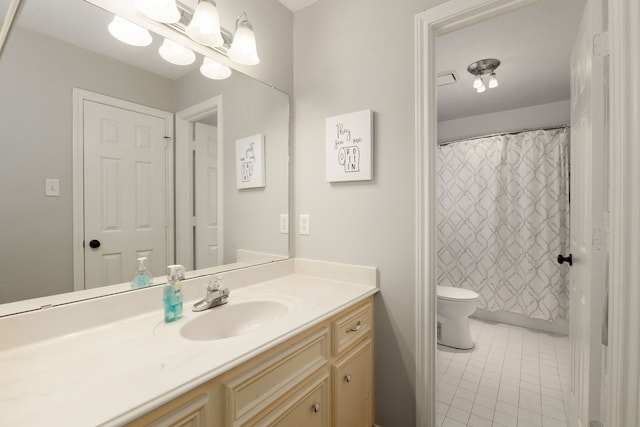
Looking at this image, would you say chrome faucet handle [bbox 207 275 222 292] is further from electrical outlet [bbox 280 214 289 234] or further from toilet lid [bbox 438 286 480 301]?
toilet lid [bbox 438 286 480 301]

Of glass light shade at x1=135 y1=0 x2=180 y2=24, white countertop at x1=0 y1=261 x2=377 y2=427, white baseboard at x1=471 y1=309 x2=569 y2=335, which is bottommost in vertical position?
white baseboard at x1=471 y1=309 x2=569 y2=335

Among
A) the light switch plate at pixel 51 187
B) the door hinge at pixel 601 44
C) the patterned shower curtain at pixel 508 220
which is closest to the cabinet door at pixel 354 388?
the light switch plate at pixel 51 187

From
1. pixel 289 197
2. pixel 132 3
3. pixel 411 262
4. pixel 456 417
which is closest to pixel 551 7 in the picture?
pixel 411 262

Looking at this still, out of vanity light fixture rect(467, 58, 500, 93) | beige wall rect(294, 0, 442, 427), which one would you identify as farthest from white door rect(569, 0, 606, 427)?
vanity light fixture rect(467, 58, 500, 93)

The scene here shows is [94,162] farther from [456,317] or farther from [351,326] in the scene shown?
[456,317]

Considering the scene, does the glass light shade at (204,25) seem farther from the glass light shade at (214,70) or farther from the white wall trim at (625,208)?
the white wall trim at (625,208)

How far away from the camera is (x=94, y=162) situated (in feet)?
3.25

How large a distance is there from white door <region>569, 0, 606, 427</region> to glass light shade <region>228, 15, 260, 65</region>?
1.31 metres

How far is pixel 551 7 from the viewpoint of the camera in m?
1.62

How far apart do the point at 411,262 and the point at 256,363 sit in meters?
0.85

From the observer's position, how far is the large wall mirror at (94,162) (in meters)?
0.86

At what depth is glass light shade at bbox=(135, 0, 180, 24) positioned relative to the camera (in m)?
1.05

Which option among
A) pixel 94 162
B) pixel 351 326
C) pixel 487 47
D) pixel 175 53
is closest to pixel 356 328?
pixel 351 326

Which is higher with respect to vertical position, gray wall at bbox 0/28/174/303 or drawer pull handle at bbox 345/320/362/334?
gray wall at bbox 0/28/174/303
